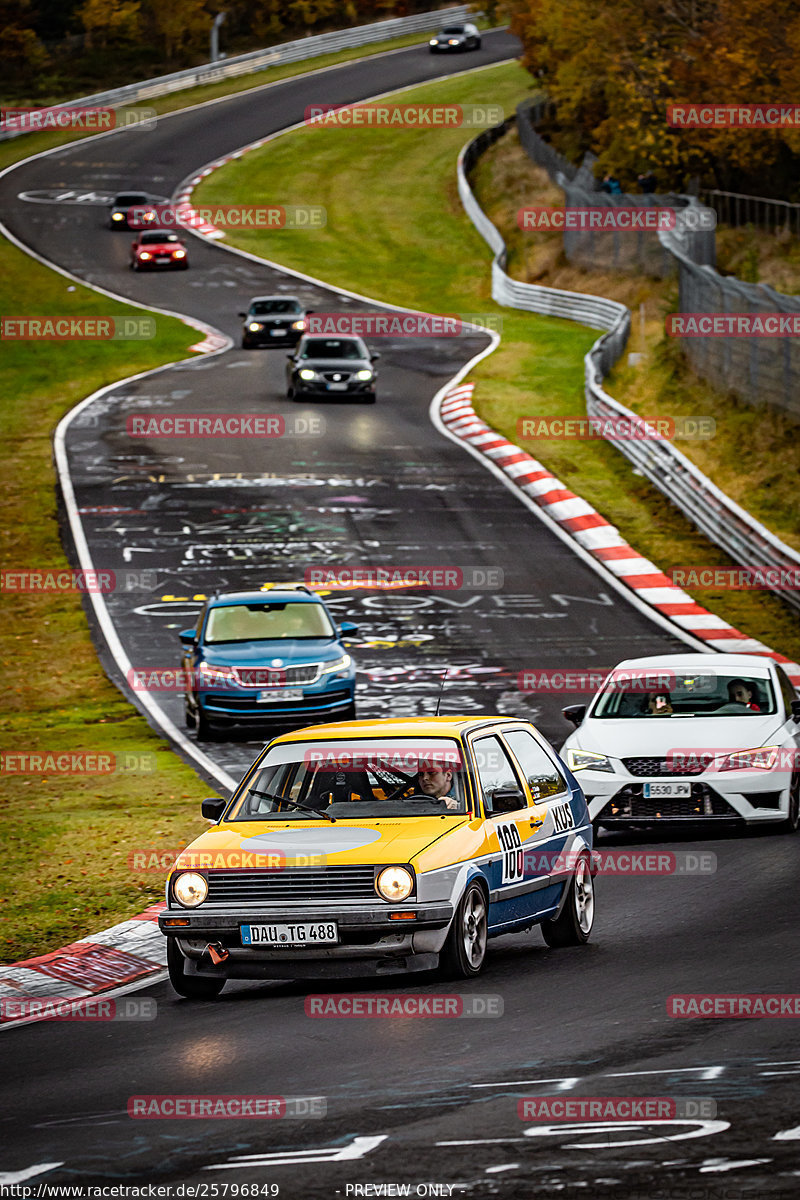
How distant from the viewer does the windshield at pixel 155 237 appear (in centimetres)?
6353

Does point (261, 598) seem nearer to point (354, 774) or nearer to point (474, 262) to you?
point (354, 774)

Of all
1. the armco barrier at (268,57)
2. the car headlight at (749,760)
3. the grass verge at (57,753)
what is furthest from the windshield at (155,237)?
the car headlight at (749,760)

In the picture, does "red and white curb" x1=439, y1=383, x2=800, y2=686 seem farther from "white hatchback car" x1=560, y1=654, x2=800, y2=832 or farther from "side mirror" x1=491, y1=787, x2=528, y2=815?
"side mirror" x1=491, y1=787, x2=528, y2=815

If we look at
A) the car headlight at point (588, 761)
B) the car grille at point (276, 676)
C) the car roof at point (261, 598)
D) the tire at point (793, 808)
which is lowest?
the car grille at point (276, 676)

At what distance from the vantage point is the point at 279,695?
69.8 feet

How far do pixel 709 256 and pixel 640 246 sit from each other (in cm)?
578

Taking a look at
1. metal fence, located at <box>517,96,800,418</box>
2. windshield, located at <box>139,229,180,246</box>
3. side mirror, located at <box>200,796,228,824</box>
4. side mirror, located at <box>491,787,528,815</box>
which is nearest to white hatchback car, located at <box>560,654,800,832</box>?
side mirror, located at <box>491,787,528,815</box>

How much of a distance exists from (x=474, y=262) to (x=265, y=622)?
45.2 meters

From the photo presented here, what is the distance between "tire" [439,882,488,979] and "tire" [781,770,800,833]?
5682 millimetres

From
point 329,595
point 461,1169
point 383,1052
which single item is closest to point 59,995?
point 383,1052

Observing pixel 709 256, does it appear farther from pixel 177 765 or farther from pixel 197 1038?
pixel 197 1038

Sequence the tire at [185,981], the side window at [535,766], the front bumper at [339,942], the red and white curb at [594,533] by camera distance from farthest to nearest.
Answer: the red and white curb at [594,533]
the side window at [535,766]
the tire at [185,981]
the front bumper at [339,942]

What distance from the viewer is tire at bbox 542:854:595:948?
1141 cm

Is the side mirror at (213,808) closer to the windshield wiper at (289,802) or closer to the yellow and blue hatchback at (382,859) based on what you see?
the yellow and blue hatchback at (382,859)
